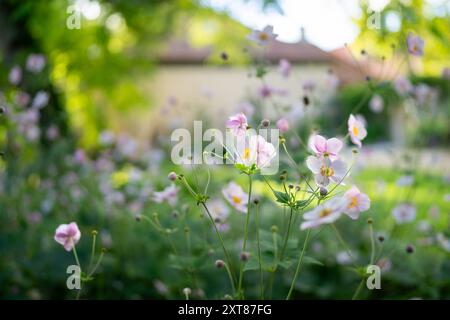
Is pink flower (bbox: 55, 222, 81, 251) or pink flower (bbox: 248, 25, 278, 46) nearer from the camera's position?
pink flower (bbox: 55, 222, 81, 251)

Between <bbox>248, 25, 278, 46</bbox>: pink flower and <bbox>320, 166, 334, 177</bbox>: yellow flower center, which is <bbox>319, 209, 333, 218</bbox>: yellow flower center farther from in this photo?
<bbox>248, 25, 278, 46</bbox>: pink flower

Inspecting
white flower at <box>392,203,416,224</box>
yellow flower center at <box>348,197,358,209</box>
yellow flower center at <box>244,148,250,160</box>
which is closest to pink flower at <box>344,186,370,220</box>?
yellow flower center at <box>348,197,358,209</box>

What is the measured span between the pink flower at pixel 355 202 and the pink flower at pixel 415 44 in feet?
2.30

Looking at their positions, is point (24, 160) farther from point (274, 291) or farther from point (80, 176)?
point (274, 291)

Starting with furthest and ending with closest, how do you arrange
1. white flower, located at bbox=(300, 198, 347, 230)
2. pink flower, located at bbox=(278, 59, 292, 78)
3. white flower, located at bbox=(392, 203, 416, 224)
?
1. white flower, located at bbox=(392, 203, 416, 224)
2. pink flower, located at bbox=(278, 59, 292, 78)
3. white flower, located at bbox=(300, 198, 347, 230)

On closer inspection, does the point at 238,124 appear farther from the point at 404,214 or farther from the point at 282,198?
the point at 404,214

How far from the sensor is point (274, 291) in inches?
80.2

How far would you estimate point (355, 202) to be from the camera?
100 cm

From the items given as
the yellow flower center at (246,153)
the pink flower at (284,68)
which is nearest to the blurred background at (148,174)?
the pink flower at (284,68)

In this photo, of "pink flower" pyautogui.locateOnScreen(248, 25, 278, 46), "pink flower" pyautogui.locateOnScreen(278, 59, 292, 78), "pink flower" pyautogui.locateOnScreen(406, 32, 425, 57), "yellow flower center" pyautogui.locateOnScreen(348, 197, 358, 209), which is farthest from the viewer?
"pink flower" pyautogui.locateOnScreen(278, 59, 292, 78)

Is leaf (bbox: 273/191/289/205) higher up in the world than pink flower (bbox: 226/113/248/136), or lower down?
lower down

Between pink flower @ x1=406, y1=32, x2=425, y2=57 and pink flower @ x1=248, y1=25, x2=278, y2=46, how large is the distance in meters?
0.40

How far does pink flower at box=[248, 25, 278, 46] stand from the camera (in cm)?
162
